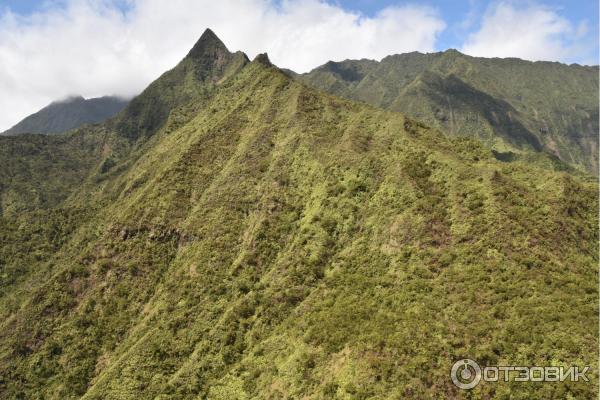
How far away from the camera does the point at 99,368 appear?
66.9m

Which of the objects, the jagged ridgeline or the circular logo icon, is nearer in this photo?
the circular logo icon

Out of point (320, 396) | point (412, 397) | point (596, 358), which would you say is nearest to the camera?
point (596, 358)

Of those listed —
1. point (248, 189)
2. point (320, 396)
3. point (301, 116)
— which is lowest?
point (320, 396)

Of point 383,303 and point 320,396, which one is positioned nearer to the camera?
point 320,396

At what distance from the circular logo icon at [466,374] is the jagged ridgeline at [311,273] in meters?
0.69

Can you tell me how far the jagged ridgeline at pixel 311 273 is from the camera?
134 ft

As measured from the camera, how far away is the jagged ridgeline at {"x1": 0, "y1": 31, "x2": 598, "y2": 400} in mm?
40875

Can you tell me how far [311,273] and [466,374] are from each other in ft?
91.1

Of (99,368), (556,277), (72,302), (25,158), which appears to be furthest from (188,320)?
(25,158)

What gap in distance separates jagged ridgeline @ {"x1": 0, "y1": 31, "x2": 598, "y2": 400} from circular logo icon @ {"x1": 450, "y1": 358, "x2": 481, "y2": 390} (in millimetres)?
686

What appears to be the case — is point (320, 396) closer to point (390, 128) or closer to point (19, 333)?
point (390, 128)

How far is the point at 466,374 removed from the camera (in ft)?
122

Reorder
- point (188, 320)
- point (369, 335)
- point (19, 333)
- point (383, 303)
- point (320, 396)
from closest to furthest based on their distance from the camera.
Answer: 1. point (320, 396)
2. point (369, 335)
3. point (383, 303)
4. point (188, 320)
5. point (19, 333)

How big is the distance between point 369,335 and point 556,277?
20.1m
